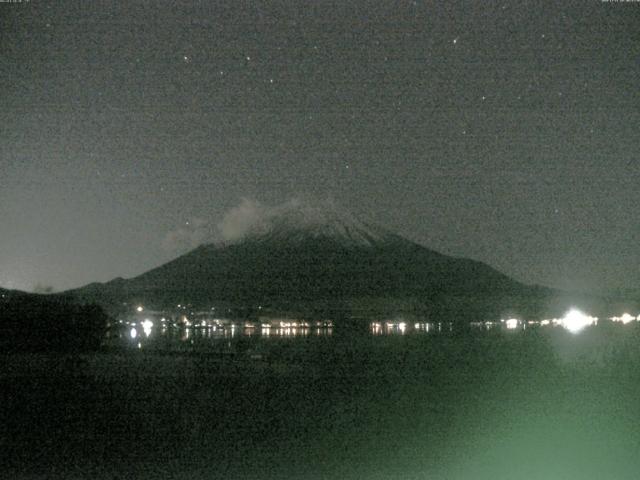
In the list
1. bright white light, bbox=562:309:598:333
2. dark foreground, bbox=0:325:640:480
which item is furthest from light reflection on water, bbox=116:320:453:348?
dark foreground, bbox=0:325:640:480

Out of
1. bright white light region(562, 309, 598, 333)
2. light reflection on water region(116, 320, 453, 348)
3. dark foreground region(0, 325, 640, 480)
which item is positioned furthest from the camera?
bright white light region(562, 309, 598, 333)

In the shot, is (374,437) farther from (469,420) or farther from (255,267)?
(255,267)

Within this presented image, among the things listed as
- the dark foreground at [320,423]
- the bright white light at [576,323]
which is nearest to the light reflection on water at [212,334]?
the bright white light at [576,323]

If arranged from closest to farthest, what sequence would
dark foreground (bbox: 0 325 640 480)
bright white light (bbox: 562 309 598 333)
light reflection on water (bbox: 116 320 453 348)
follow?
dark foreground (bbox: 0 325 640 480) → light reflection on water (bbox: 116 320 453 348) → bright white light (bbox: 562 309 598 333)

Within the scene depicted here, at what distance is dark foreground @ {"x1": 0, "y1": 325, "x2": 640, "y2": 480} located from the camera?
33.7ft

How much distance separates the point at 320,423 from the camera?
13.6m

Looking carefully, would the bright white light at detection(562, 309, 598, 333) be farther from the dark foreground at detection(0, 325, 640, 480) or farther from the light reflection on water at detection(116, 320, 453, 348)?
the dark foreground at detection(0, 325, 640, 480)

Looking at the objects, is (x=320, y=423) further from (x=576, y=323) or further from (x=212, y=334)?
(x=576, y=323)

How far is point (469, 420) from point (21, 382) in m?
10.6

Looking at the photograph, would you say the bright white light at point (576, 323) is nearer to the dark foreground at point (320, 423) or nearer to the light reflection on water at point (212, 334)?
the light reflection on water at point (212, 334)

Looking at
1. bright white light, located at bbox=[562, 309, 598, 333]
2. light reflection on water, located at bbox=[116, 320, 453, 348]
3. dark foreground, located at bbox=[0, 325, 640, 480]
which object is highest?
bright white light, located at bbox=[562, 309, 598, 333]

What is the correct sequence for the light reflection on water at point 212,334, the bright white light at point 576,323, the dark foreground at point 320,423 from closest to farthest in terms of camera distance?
the dark foreground at point 320,423 < the light reflection on water at point 212,334 < the bright white light at point 576,323

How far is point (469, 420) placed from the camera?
1380 centimetres

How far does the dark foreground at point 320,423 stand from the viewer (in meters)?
10.3
